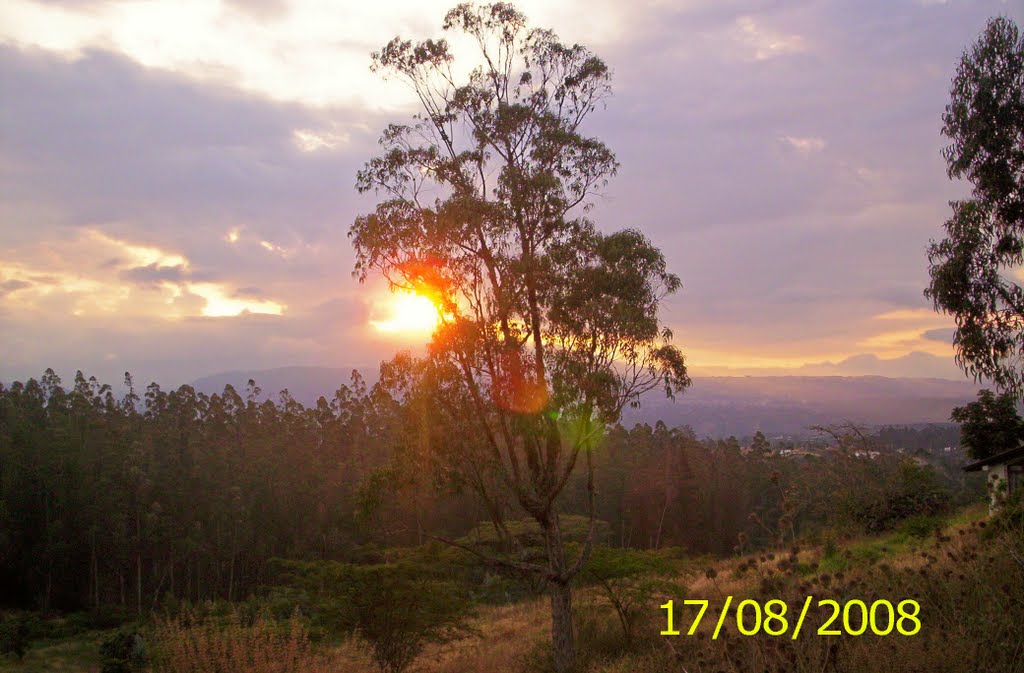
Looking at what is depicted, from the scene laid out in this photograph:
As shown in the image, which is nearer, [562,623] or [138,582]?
[562,623]

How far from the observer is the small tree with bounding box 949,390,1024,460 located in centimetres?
2803

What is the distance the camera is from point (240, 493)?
1740 inches

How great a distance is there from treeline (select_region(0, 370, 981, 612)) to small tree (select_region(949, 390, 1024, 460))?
2.02 m

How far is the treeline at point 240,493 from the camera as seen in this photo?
3938cm

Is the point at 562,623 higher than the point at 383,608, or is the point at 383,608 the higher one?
the point at 383,608

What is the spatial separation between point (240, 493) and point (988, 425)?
3793cm

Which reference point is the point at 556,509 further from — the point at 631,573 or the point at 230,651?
the point at 230,651

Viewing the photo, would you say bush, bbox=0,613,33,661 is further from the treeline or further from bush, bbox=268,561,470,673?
bush, bbox=268,561,470,673

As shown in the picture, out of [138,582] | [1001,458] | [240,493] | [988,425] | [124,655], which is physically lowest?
[138,582]

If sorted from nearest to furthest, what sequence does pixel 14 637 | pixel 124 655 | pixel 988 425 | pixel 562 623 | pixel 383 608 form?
pixel 383 608
pixel 562 623
pixel 124 655
pixel 988 425
pixel 14 637

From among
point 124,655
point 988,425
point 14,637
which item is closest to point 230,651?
point 124,655

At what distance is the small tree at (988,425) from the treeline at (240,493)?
79.5 inches

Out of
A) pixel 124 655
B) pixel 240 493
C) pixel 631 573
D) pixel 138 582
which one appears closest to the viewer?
pixel 631 573

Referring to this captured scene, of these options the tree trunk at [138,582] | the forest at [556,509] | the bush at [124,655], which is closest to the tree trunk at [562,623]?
the forest at [556,509]
